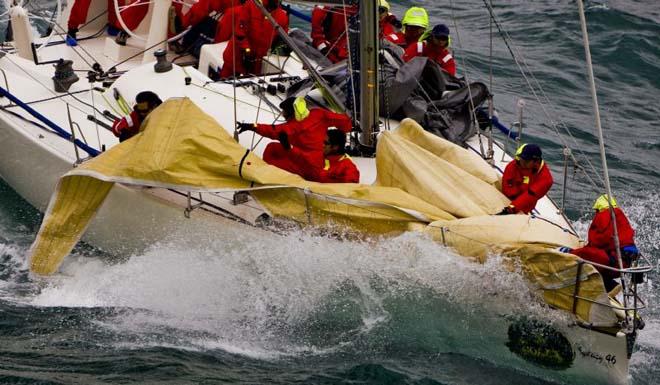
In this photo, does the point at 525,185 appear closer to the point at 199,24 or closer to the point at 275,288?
the point at 275,288

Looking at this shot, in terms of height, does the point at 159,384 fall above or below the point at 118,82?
below

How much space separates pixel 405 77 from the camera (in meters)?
8.16

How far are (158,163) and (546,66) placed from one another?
330 inches

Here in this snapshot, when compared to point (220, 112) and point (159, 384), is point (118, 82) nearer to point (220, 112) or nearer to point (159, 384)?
point (220, 112)

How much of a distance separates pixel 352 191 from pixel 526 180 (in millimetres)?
1332

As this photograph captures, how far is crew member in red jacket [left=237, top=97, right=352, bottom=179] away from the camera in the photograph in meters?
7.27

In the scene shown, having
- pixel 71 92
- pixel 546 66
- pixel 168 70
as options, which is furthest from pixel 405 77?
pixel 546 66

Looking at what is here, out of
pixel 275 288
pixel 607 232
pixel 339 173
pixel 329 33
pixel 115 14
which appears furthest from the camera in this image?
pixel 115 14

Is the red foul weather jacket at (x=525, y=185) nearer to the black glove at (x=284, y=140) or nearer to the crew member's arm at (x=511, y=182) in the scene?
the crew member's arm at (x=511, y=182)

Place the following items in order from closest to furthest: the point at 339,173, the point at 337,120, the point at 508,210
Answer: the point at 508,210
the point at 339,173
the point at 337,120

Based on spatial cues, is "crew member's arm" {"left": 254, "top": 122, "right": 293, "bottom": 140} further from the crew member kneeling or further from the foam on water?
the foam on water

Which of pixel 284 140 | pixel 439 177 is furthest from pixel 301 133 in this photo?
pixel 439 177

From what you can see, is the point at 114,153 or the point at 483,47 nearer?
the point at 114,153

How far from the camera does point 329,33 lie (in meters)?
10.0
